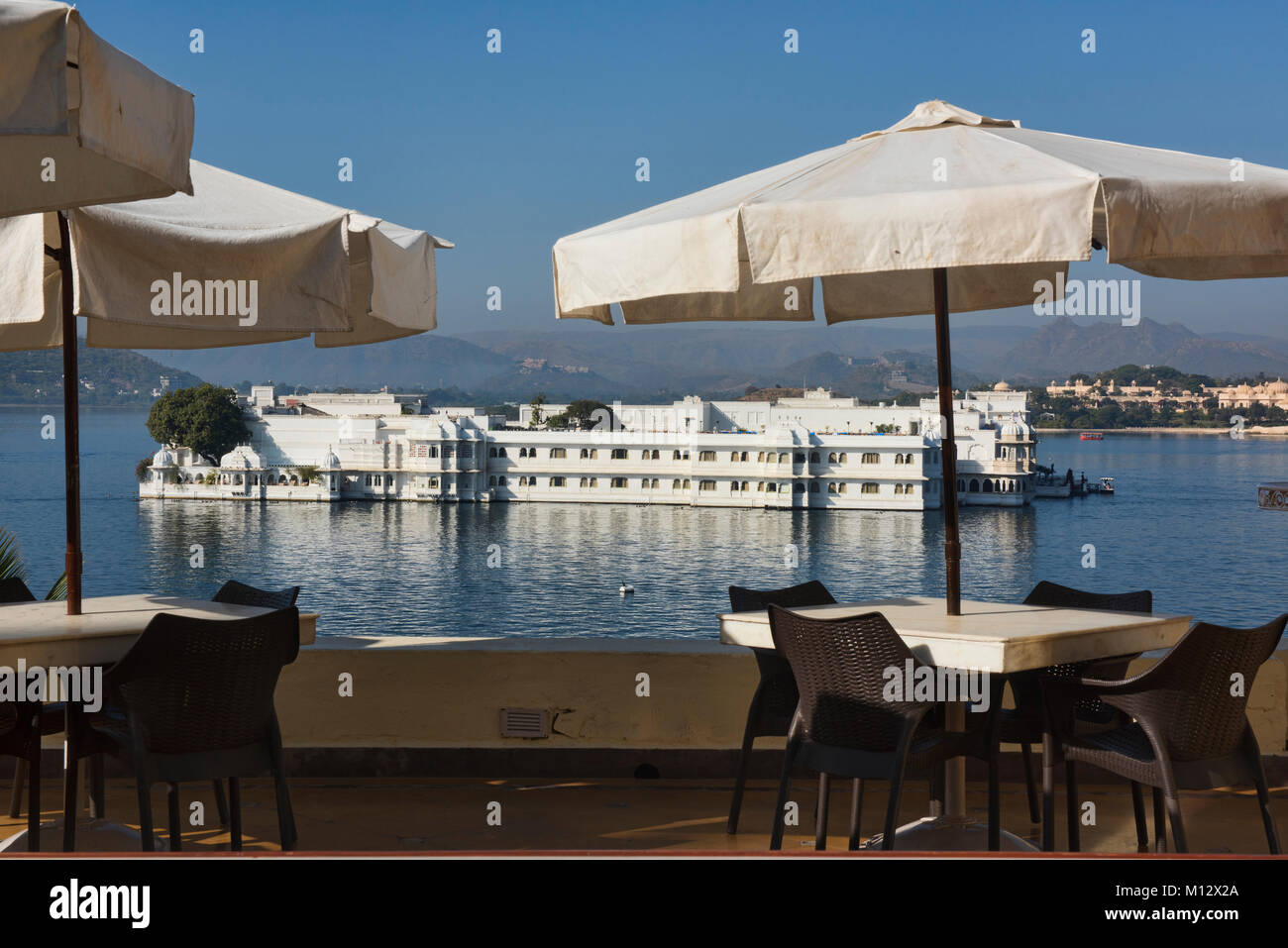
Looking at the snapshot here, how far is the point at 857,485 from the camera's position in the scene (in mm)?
79062

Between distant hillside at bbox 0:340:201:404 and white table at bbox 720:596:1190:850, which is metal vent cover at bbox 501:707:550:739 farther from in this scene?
distant hillside at bbox 0:340:201:404

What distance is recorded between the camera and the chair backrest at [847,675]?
2744mm

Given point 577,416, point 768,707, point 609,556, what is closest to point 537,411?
point 577,416

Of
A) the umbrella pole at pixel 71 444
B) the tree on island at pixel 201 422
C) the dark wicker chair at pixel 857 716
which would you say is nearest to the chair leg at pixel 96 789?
the umbrella pole at pixel 71 444

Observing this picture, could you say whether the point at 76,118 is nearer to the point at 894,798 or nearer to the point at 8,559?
the point at 894,798

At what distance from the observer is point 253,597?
3.69 m

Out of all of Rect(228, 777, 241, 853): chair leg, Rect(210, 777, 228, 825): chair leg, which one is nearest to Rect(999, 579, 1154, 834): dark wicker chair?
Rect(228, 777, 241, 853): chair leg

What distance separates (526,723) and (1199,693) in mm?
2193

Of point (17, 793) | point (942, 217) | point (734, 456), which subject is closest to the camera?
point (942, 217)

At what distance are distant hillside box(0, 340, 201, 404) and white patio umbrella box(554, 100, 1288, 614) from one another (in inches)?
5018

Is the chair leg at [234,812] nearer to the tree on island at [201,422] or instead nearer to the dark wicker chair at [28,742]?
the dark wicker chair at [28,742]

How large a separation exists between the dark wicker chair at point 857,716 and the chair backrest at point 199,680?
3.97ft
